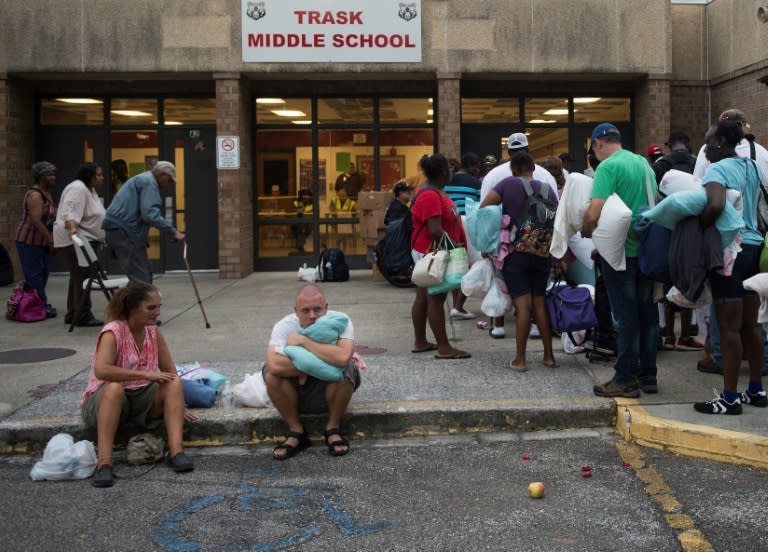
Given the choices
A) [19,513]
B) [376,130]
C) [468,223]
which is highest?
[376,130]

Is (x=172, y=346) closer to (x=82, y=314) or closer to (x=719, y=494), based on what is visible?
(x=82, y=314)

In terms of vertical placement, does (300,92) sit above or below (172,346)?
above

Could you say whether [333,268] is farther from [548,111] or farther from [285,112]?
[548,111]

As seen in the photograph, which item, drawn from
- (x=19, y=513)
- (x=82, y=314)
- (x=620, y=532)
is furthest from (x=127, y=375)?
(x=82, y=314)

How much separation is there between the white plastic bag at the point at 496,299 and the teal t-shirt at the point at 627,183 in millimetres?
1764

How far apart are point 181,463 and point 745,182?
3894 millimetres

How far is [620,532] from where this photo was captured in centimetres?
432

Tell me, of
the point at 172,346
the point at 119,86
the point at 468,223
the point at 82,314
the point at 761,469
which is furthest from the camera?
the point at 119,86

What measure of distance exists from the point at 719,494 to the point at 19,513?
356 cm

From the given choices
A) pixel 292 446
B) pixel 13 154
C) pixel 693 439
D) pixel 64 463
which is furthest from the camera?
pixel 13 154

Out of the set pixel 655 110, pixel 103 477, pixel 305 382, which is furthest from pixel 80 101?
pixel 103 477

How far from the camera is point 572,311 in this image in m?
7.21

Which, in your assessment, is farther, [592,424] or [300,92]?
[300,92]

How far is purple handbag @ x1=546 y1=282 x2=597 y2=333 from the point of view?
719 cm
